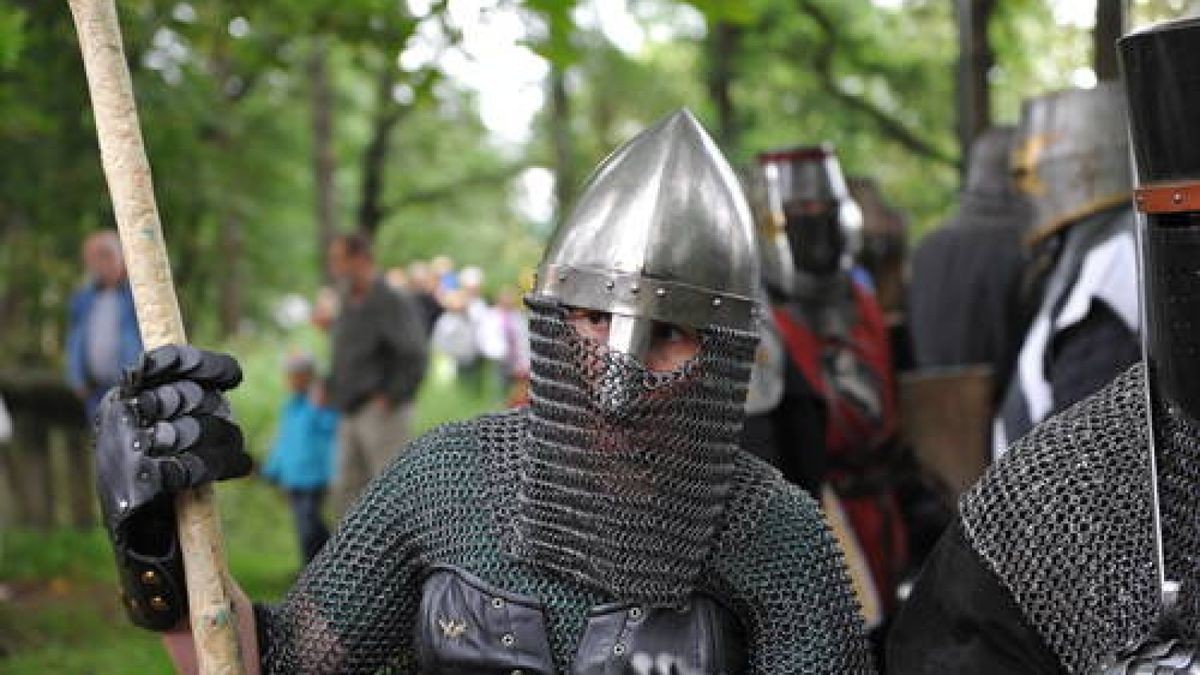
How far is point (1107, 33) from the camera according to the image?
5.57 metres

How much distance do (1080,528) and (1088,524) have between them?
1 centimetres

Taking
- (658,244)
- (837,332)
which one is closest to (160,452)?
(658,244)

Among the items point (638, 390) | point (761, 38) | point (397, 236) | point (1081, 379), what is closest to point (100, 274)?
point (761, 38)

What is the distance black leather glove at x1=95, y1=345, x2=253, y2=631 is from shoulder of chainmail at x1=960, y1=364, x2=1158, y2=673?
1143mm

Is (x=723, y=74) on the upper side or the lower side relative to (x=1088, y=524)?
upper

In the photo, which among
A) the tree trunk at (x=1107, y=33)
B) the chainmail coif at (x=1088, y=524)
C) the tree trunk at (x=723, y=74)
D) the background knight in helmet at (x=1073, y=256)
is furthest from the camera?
the tree trunk at (x=723, y=74)

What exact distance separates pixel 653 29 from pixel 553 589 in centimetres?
1519

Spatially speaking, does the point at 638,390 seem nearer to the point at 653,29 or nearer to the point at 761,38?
the point at 761,38

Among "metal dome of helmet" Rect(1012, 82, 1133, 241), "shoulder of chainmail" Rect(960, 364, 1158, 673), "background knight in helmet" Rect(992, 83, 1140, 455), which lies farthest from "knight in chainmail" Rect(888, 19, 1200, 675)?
"metal dome of helmet" Rect(1012, 82, 1133, 241)

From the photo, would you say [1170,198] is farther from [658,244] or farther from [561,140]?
[561,140]

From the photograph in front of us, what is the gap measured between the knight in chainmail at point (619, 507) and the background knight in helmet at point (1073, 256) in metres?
1.36

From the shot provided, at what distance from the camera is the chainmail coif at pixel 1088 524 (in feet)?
8.73

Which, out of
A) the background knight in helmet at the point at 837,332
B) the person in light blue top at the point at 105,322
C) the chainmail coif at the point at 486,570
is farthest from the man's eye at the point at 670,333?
the person in light blue top at the point at 105,322

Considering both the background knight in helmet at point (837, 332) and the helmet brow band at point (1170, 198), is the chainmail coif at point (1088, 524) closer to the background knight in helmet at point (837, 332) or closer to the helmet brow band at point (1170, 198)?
the helmet brow band at point (1170, 198)
